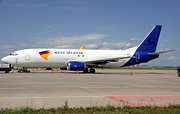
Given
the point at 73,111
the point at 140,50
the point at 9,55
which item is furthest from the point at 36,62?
the point at 73,111

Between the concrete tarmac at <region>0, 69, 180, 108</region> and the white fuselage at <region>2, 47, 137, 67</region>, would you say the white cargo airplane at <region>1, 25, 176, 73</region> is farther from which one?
the concrete tarmac at <region>0, 69, 180, 108</region>

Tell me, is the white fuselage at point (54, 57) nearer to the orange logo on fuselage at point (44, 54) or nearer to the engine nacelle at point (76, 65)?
the orange logo on fuselage at point (44, 54)

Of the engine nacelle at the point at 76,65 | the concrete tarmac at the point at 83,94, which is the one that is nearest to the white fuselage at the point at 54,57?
the engine nacelle at the point at 76,65

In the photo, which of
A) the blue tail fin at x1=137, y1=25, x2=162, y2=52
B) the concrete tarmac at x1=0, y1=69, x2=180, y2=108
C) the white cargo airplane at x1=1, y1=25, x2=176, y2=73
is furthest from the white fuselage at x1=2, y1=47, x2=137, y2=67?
the concrete tarmac at x1=0, y1=69, x2=180, y2=108

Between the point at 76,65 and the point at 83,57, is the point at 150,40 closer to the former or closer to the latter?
the point at 83,57

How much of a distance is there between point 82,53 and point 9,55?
467 inches

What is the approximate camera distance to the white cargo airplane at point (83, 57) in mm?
30500

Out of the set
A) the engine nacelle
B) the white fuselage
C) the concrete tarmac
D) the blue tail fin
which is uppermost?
the blue tail fin

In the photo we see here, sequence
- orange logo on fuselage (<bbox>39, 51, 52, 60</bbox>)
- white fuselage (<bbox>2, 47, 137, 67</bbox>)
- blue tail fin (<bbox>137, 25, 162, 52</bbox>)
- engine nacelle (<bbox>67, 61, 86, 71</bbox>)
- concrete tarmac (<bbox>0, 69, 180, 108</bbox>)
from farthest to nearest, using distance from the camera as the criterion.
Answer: blue tail fin (<bbox>137, 25, 162, 52</bbox>) < orange logo on fuselage (<bbox>39, 51, 52, 60</bbox>) < white fuselage (<bbox>2, 47, 137, 67</bbox>) < engine nacelle (<bbox>67, 61, 86, 71</bbox>) < concrete tarmac (<bbox>0, 69, 180, 108</bbox>)

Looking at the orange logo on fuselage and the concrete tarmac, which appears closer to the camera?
the concrete tarmac

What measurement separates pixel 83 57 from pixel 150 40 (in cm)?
1340

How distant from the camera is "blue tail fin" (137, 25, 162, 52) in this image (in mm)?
36156

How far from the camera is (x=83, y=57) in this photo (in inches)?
1304

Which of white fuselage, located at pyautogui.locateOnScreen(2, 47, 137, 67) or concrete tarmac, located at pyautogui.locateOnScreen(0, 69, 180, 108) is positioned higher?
white fuselage, located at pyautogui.locateOnScreen(2, 47, 137, 67)
